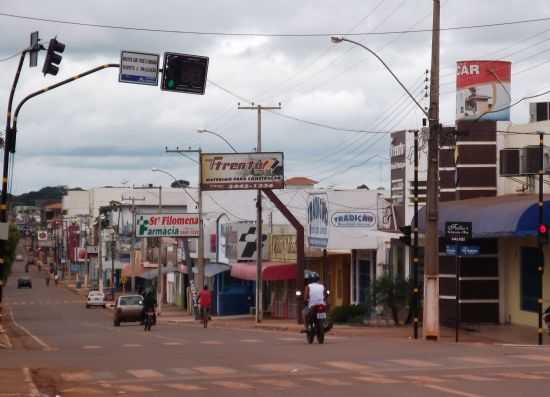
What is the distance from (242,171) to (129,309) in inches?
359

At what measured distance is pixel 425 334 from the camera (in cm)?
2880

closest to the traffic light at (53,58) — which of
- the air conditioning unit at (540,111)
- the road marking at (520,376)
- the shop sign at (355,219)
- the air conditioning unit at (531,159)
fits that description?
the road marking at (520,376)

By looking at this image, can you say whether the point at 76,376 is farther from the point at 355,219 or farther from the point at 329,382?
the point at 355,219

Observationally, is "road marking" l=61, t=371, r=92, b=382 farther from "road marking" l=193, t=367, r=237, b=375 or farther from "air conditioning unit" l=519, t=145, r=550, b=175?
"air conditioning unit" l=519, t=145, r=550, b=175

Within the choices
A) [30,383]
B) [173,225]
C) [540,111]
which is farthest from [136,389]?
[173,225]

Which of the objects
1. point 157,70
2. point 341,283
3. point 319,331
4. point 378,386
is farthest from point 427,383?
point 341,283

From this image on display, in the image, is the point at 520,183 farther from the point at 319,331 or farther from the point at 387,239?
the point at 319,331

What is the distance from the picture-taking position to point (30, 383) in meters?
18.0

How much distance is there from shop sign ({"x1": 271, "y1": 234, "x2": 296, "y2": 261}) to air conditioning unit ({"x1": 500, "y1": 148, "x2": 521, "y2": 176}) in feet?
74.1

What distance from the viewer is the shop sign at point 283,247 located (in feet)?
189

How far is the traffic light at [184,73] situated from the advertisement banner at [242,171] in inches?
1157

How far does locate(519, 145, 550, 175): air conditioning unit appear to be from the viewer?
34.4m

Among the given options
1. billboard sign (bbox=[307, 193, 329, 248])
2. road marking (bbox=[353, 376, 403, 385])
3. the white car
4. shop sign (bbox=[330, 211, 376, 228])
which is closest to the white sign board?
road marking (bbox=[353, 376, 403, 385])

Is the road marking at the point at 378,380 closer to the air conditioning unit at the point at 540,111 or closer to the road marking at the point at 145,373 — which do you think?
the road marking at the point at 145,373
